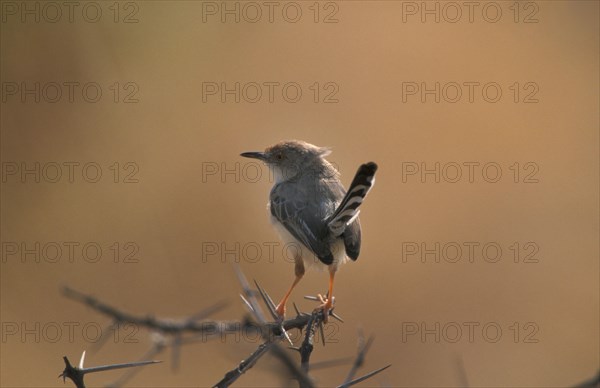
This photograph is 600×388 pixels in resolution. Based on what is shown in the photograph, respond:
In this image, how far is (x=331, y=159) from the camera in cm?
941

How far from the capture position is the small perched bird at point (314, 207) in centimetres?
532

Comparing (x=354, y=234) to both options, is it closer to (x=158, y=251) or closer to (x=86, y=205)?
(x=158, y=251)

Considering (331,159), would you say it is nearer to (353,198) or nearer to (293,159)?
(293,159)

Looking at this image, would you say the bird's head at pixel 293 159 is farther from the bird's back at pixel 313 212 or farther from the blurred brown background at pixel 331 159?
the blurred brown background at pixel 331 159

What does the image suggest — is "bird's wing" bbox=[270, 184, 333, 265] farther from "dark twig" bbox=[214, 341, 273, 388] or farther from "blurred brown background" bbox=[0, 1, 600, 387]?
"dark twig" bbox=[214, 341, 273, 388]

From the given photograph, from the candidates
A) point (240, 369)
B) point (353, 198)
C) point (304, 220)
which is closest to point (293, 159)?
point (304, 220)

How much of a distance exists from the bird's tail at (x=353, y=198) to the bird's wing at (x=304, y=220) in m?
0.14

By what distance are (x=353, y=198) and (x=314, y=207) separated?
1012mm

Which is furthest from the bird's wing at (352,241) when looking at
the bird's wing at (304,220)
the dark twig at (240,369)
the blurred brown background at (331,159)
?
the dark twig at (240,369)

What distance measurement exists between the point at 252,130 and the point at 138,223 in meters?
1.97

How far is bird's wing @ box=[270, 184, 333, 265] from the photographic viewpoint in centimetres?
555

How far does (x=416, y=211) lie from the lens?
30.8 ft

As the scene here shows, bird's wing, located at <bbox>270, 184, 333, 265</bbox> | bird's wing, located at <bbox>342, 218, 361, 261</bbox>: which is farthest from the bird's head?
bird's wing, located at <bbox>342, 218, 361, 261</bbox>

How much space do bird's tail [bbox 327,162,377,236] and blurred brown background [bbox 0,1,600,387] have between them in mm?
2553
